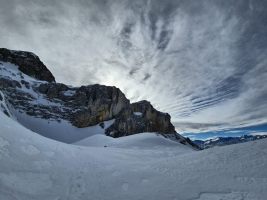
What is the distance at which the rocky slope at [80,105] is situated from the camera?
11700 centimetres

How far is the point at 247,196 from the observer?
582 centimetres

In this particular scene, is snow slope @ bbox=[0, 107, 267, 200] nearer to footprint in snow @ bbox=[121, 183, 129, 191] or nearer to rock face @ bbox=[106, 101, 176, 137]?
footprint in snow @ bbox=[121, 183, 129, 191]

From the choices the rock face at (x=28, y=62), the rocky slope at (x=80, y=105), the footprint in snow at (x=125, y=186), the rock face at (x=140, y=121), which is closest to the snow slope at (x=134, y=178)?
the footprint in snow at (x=125, y=186)

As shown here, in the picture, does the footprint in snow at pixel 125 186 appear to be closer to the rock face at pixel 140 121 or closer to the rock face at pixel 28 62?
the rock face at pixel 140 121

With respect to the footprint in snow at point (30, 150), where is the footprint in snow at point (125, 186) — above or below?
below

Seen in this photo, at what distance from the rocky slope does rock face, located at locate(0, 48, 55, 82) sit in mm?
6302

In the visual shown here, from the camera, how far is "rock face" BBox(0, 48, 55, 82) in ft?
512

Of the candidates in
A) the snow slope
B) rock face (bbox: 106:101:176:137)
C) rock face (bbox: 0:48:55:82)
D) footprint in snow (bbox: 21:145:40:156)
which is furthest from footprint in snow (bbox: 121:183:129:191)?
rock face (bbox: 0:48:55:82)

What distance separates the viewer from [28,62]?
6417 inches

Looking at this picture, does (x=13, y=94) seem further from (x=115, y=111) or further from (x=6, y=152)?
(x=6, y=152)

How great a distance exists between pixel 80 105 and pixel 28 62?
68.1 m

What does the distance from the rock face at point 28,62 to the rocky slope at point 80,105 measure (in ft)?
20.7

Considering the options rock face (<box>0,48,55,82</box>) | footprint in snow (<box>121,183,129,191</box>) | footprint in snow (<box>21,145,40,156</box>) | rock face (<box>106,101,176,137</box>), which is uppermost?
rock face (<box>0,48,55,82</box>)

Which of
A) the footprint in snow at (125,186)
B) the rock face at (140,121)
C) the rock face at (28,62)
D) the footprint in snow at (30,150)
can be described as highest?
the rock face at (28,62)
